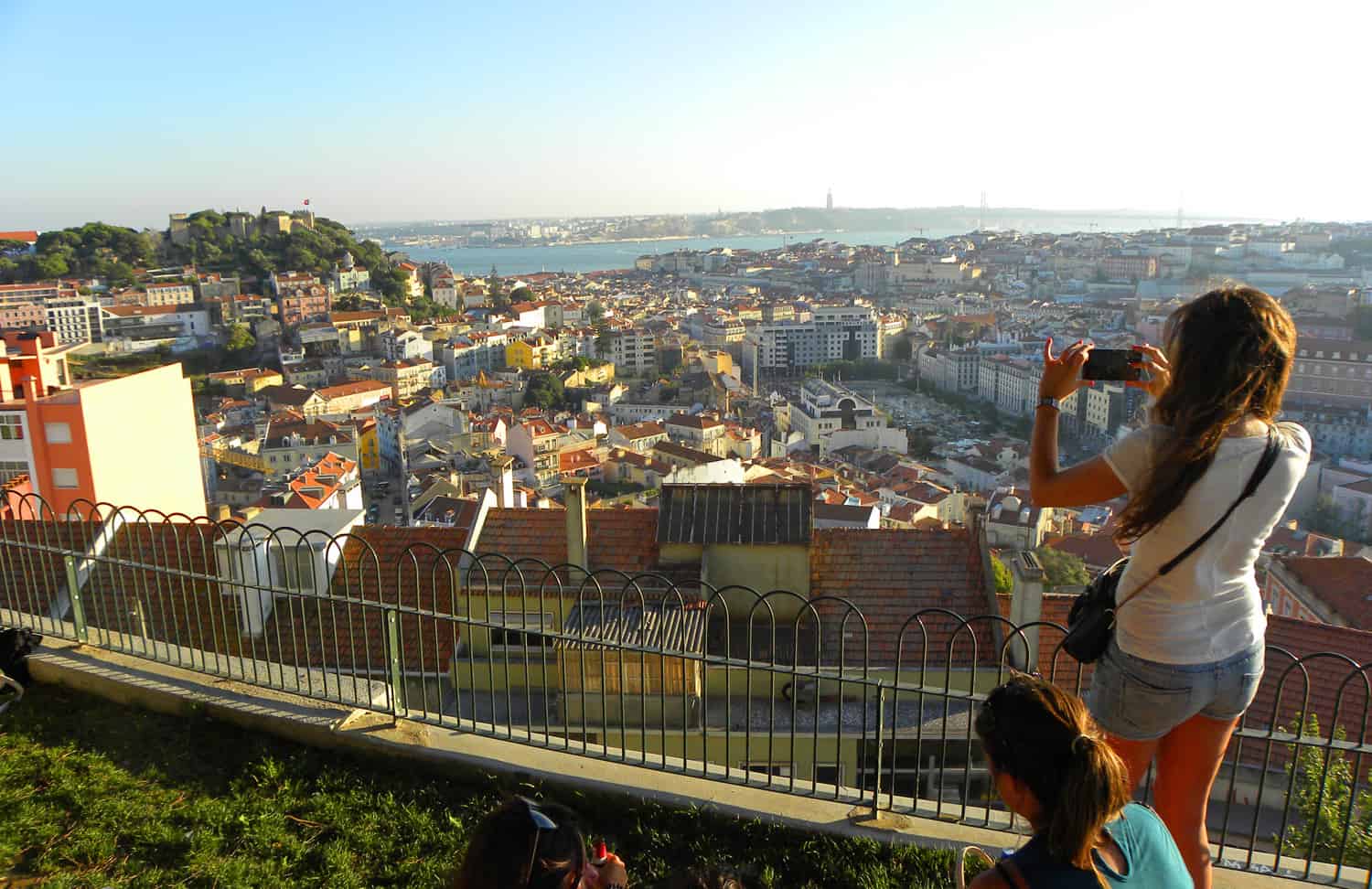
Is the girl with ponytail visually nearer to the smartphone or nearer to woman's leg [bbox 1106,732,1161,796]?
woman's leg [bbox 1106,732,1161,796]

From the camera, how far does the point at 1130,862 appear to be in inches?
66.0

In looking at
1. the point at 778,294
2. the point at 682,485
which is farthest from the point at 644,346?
the point at 682,485

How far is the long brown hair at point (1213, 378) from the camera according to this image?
1.79 m

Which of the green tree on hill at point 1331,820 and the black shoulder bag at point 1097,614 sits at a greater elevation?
the black shoulder bag at point 1097,614

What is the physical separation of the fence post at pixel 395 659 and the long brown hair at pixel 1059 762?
7.83 feet

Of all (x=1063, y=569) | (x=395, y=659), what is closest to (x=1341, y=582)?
(x=1063, y=569)

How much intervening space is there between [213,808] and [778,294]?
12724 cm

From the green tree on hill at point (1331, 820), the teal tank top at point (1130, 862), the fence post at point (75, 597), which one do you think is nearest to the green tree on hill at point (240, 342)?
the fence post at point (75, 597)

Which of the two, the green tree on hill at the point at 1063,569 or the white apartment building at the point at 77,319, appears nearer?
the green tree on hill at the point at 1063,569

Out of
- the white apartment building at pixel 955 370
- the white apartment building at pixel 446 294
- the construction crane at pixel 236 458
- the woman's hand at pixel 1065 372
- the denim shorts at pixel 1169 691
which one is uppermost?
the woman's hand at pixel 1065 372

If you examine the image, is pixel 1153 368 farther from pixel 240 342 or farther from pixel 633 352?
pixel 633 352

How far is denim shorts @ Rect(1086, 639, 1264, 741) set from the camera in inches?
76.7

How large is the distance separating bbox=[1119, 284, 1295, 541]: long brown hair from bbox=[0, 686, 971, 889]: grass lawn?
1.38 meters

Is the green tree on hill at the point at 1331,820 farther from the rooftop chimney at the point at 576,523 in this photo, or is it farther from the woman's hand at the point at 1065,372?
the rooftop chimney at the point at 576,523
